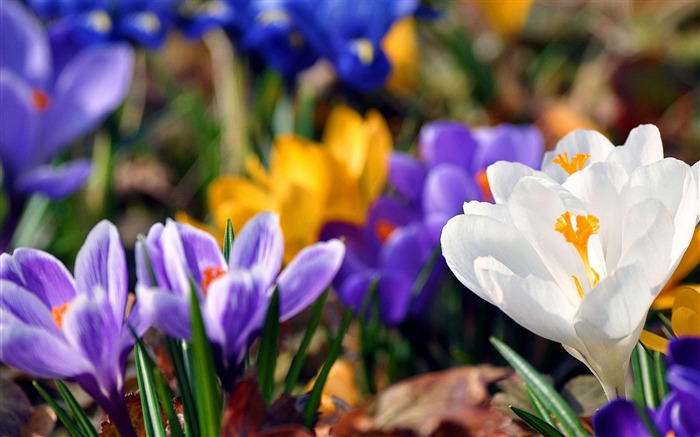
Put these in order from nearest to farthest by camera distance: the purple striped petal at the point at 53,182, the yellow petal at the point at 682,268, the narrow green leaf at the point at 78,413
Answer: the narrow green leaf at the point at 78,413 < the yellow petal at the point at 682,268 < the purple striped petal at the point at 53,182

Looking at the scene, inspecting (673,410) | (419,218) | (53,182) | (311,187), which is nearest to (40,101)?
(53,182)

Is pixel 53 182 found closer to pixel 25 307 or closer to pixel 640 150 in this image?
pixel 25 307

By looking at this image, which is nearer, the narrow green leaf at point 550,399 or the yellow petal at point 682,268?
the narrow green leaf at point 550,399

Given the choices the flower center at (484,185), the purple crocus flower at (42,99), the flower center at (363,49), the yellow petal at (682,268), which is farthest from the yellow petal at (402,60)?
the yellow petal at (682,268)

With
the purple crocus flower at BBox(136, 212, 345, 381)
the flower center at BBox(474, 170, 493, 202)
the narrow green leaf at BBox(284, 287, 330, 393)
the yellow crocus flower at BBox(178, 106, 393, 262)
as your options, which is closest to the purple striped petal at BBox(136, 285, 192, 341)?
the purple crocus flower at BBox(136, 212, 345, 381)

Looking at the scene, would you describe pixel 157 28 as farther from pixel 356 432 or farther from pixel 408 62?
pixel 356 432

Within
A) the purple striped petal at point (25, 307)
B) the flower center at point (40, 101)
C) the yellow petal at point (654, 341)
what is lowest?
the yellow petal at point (654, 341)

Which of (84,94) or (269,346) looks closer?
(269,346)

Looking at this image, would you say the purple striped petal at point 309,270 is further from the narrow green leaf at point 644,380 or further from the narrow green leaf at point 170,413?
the narrow green leaf at point 644,380

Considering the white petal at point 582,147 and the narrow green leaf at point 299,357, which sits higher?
the white petal at point 582,147
